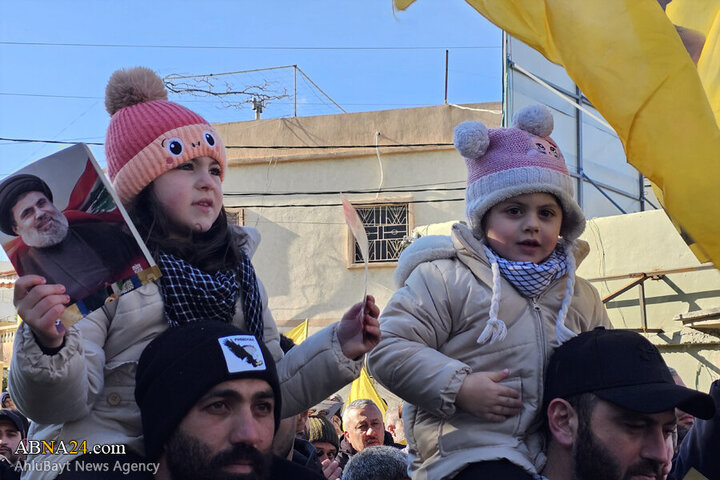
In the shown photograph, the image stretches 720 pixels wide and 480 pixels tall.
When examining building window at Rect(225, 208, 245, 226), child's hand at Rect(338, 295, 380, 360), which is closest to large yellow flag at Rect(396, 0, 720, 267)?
child's hand at Rect(338, 295, 380, 360)

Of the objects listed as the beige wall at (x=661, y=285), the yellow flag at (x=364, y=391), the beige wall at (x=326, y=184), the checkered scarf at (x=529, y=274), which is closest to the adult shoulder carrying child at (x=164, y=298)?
the checkered scarf at (x=529, y=274)

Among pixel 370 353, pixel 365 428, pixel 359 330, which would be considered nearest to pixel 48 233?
pixel 359 330

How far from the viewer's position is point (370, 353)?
10.4 feet

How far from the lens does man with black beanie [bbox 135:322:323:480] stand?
2.56m

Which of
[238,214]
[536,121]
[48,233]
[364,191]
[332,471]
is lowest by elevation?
[332,471]

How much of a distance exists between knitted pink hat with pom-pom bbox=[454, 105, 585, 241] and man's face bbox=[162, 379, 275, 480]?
47.8 inches

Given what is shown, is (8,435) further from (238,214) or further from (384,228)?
(238,214)

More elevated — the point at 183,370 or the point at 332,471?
the point at 183,370

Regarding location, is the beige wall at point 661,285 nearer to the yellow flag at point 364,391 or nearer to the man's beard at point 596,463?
the yellow flag at point 364,391

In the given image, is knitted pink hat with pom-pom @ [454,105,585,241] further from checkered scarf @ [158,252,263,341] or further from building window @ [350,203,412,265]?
building window @ [350,203,412,265]

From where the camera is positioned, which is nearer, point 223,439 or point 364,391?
point 223,439

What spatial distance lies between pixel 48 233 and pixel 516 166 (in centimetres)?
172

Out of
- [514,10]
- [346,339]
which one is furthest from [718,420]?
[514,10]

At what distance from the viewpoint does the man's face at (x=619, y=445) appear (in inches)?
111
